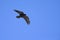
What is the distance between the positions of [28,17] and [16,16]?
1546 millimetres

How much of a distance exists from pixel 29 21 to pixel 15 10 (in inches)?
81.8

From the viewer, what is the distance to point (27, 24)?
48.6m

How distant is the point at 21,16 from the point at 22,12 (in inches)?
23.7

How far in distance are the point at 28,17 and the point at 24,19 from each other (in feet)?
1.54

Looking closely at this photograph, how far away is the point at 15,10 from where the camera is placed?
47.8 meters

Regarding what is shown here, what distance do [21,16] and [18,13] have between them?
0.52 m

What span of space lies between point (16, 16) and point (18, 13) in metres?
0.36

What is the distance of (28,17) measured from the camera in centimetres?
4884

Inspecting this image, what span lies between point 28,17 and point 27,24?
763 millimetres

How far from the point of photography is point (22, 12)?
47.8 m

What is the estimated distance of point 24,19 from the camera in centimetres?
4894

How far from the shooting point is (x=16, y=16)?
47.9 m
